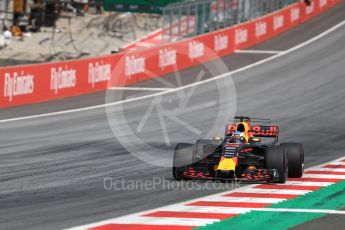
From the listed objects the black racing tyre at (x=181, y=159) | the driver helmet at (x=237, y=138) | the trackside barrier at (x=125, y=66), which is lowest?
the black racing tyre at (x=181, y=159)

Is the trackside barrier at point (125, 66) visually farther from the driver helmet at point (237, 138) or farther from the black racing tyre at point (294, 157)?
the black racing tyre at point (294, 157)

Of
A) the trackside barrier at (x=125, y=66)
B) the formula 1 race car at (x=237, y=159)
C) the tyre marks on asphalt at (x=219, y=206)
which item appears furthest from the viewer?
the trackside barrier at (x=125, y=66)

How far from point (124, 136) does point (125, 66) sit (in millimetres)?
13711

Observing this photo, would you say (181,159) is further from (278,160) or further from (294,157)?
(294,157)

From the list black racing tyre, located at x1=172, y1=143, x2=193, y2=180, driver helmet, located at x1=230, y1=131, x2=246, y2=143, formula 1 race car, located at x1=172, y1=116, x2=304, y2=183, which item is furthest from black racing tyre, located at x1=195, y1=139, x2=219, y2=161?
driver helmet, located at x1=230, y1=131, x2=246, y2=143

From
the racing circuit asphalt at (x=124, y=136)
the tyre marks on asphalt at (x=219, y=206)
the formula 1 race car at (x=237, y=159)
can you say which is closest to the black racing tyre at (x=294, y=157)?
the formula 1 race car at (x=237, y=159)

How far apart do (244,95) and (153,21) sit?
33.3m

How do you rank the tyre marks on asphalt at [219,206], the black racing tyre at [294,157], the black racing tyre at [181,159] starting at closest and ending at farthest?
the tyre marks on asphalt at [219,206], the black racing tyre at [181,159], the black racing tyre at [294,157]

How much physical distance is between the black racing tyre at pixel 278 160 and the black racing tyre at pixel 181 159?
134 centimetres

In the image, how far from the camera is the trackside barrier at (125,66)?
31.3 m

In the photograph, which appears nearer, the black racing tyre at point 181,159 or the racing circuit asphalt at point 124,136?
the racing circuit asphalt at point 124,136

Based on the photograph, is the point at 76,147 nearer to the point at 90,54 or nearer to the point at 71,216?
the point at 71,216

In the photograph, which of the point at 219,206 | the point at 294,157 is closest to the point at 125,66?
the point at 294,157

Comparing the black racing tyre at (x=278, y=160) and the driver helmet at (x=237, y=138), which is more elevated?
the driver helmet at (x=237, y=138)
